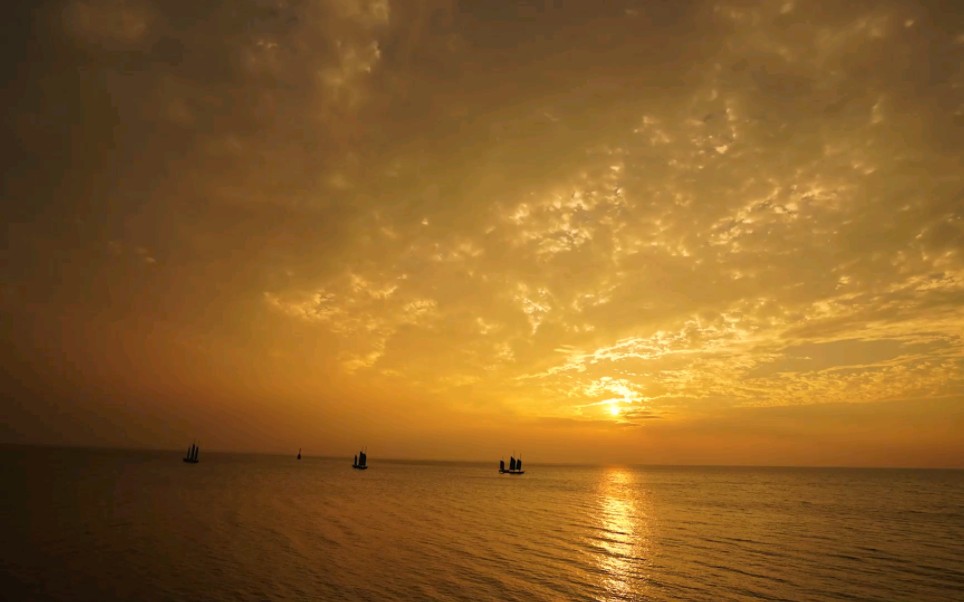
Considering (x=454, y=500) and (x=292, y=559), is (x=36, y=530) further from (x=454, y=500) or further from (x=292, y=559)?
(x=454, y=500)

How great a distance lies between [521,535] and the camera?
34375 mm

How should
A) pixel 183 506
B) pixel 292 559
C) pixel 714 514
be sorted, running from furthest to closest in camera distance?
A: pixel 714 514 → pixel 183 506 → pixel 292 559

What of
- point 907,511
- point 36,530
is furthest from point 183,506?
point 907,511

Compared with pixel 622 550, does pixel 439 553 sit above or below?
above

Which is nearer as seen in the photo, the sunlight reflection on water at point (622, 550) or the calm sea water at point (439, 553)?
the calm sea water at point (439, 553)

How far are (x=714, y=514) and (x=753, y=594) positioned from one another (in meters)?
33.7

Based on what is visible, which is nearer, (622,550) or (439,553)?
(439,553)

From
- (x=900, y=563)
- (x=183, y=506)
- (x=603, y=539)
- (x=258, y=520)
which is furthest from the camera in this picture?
(x=183, y=506)

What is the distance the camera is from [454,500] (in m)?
61.0

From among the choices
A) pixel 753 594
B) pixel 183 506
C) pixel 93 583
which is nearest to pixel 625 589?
pixel 753 594

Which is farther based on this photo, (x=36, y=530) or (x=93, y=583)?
(x=36, y=530)

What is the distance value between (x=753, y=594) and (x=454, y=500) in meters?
44.4

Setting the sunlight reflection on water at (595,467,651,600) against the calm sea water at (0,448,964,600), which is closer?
the calm sea water at (0,448,964,600)

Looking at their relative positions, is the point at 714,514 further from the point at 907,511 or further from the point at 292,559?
the point at 292,559
